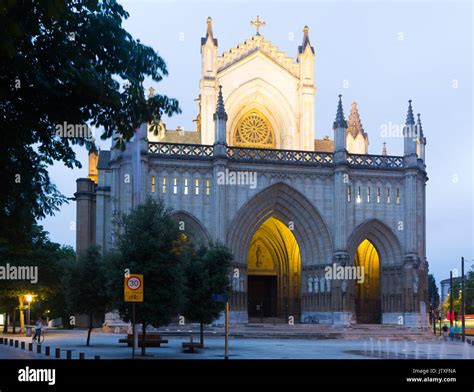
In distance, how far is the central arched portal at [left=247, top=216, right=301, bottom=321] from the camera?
61.4 meters

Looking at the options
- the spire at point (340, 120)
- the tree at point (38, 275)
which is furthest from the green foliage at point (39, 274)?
the spire at point (340, 120)

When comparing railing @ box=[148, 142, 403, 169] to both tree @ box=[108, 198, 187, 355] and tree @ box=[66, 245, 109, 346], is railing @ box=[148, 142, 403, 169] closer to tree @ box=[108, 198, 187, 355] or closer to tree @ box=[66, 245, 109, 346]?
tree @ box=[66, 245, 109, 346]

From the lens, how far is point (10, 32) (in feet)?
40.6

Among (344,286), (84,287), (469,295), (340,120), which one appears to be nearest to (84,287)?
(84,287)

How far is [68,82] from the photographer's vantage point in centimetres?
1497

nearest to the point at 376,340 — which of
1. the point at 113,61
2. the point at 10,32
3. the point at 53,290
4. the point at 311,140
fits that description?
the point at 311,140

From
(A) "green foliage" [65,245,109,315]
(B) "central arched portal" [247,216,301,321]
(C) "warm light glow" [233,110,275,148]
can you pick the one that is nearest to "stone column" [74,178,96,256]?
(C) "warm light glow" [233,110,275,148]

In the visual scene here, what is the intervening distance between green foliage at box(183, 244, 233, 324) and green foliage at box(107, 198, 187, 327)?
13.9 ft

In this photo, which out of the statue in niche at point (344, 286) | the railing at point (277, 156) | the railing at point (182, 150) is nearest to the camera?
the railing at point (182, 150)

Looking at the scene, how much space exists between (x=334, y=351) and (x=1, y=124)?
22899 millimetres

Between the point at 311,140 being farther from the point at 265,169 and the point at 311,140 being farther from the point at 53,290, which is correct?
the point at 53,290

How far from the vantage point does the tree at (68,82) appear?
47.6ft

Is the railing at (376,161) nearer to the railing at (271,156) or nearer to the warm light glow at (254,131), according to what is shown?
the railing at (271,156)

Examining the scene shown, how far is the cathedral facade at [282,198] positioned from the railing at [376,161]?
8 centimetres
